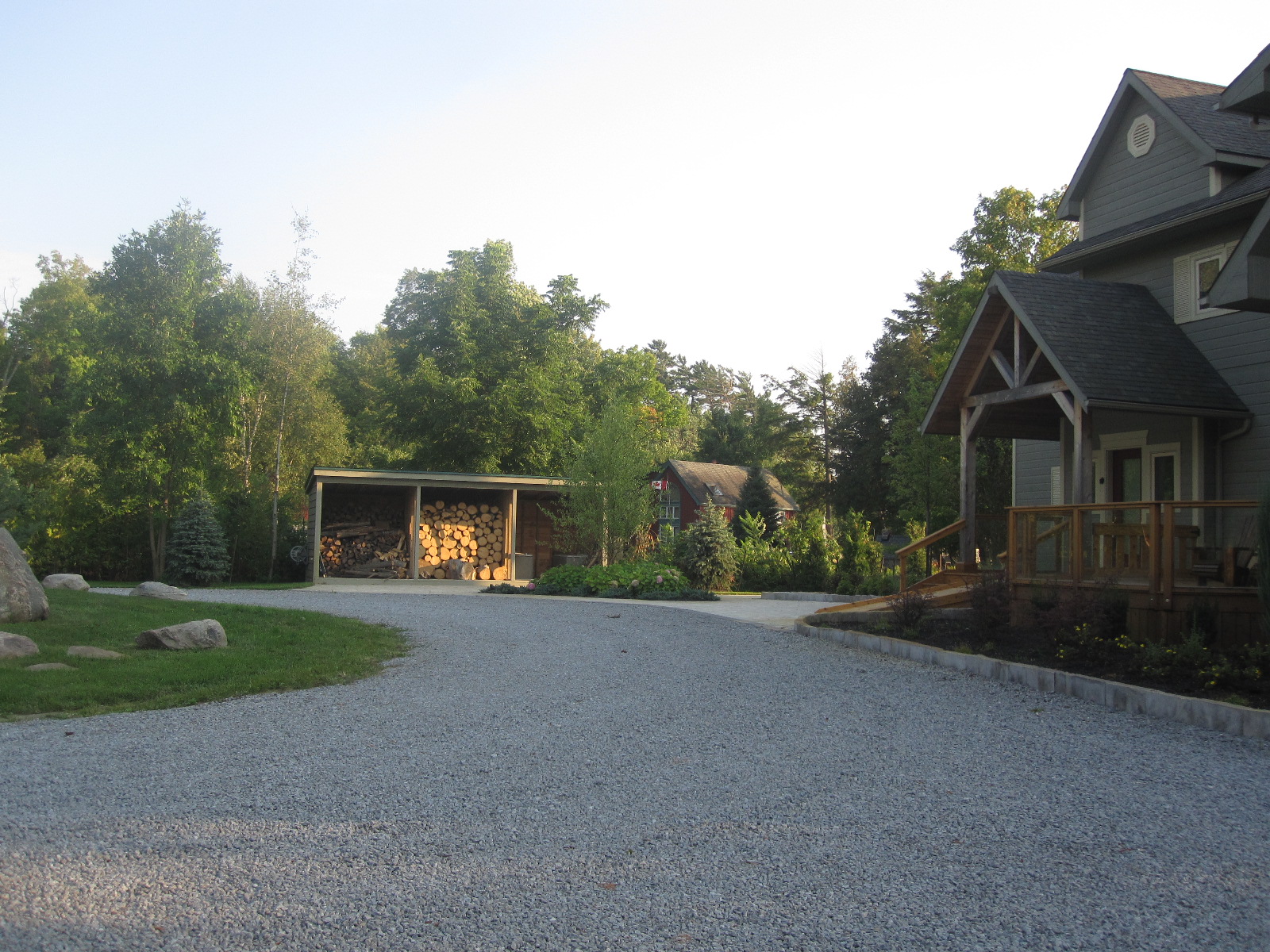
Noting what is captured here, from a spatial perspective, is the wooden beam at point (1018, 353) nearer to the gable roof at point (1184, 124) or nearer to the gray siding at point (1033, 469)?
the gable roof at point (1184, 124)

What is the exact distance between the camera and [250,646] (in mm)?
9914

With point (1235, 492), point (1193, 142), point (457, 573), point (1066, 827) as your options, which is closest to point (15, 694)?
point (1066, 827)

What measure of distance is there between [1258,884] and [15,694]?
770 cm

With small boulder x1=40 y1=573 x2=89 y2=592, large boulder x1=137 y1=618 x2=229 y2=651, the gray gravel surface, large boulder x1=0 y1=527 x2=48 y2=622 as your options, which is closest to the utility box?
small boulder x1=40 y1=573 x2=89 y2=592

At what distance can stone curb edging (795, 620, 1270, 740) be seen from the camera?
21.4 ft

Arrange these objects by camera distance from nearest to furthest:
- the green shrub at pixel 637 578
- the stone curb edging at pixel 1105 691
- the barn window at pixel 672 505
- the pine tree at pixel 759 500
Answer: the stone curb edging at pixel 1105 691 < the green shrub at pixel 637 578 < the pine tree at pixel 759 500 < the barn window at pixel 672 505

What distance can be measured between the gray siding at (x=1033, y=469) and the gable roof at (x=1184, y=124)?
12.2 feet

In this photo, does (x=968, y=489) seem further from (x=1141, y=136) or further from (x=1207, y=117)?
(x=1207, y=117)

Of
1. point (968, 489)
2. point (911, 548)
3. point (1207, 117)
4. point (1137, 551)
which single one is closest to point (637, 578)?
point (911, 548)

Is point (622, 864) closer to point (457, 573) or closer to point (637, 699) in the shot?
point (637, 699)

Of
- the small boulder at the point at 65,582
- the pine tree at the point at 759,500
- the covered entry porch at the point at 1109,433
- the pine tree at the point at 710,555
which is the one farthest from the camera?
the pine tree at the point at 759,500

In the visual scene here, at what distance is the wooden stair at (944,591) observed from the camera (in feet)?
38.9

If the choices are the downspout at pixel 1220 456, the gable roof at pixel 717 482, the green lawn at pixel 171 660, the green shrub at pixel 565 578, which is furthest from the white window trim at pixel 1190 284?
the gable roof at pixel 717 482

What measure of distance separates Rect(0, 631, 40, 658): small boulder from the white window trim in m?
13.7
